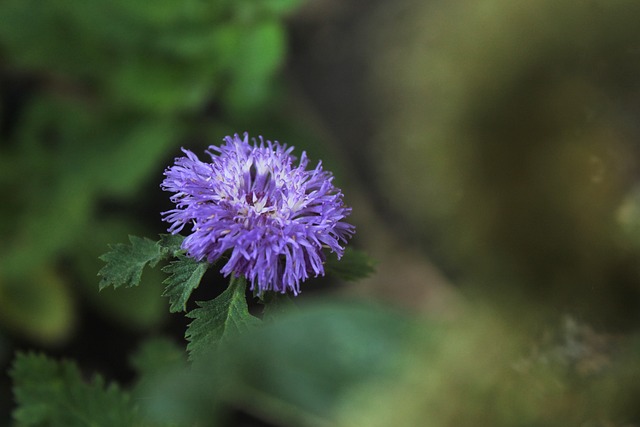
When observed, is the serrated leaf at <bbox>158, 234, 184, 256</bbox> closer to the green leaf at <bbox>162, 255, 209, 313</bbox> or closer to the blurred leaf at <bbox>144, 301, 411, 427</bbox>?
the green leaf at <bbox>162, 255, 209, 313</bbox>

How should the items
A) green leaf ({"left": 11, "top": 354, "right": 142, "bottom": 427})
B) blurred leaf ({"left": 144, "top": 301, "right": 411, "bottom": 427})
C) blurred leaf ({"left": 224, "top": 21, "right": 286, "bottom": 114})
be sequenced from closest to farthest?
blurred leaf ({"left": 144, "top": 301, "right": 411, "bottom": 427})
green leaf ({"left": 11, "top": 354, "right": 142, "bottom": 427})
blurred leaf ({"left": 224, "top": 21, "right": 286, "bottom": 114})

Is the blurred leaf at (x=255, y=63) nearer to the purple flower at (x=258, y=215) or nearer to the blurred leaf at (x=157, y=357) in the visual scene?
the blurred leaf at (x=157, y=357)

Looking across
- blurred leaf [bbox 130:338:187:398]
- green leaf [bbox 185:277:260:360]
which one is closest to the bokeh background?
green leaf [bbox 185:277:260:360]

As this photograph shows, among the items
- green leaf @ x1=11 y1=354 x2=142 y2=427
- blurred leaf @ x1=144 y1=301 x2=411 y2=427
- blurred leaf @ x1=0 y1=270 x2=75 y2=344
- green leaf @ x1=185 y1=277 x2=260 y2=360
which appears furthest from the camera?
blurred leaf @ x1=0 y1=270 x2=75 y2=344

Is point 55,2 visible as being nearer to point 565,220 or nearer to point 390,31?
point 390,31

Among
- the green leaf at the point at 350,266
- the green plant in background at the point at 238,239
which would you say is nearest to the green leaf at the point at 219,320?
the green plant in background at the point at 238,239

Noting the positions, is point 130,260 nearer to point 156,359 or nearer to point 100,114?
point 156,359

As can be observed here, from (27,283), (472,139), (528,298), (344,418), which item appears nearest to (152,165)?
(27,283)

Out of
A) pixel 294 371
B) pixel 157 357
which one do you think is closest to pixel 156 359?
pixel 157 357
